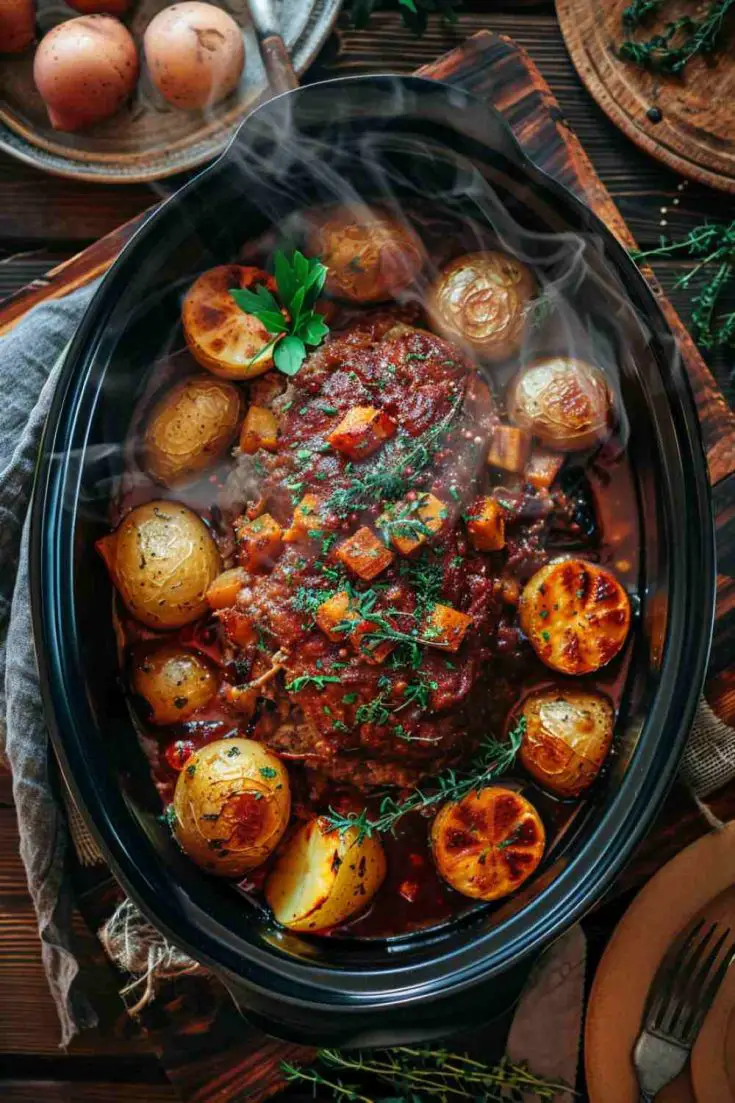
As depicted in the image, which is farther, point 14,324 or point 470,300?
point 14,324

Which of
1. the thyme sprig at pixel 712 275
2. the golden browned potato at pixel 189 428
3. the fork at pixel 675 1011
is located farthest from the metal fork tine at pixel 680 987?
the golden browned potato at pixel 189 428

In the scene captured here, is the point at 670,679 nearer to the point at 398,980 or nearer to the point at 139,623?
the point at 398,980

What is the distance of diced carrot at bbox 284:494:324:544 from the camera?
6.62 feet

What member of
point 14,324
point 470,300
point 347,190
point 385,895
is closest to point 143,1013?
point 385,895

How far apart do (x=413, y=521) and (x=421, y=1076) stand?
4.39 ft

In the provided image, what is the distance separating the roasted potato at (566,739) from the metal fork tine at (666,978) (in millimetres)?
408

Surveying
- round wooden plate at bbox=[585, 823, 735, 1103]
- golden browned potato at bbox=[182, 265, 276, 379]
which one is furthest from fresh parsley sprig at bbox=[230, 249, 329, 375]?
round wooden plate at bbox=[585, 823, 735, 1103]

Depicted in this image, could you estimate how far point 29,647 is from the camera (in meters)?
2.15

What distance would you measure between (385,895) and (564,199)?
5.20 ft

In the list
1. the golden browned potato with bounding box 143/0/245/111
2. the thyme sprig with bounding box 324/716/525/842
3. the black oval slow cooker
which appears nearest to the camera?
the black oval slow cooker

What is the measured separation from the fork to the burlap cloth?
0.59 ft

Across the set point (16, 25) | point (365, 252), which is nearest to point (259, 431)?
point (365, 252)

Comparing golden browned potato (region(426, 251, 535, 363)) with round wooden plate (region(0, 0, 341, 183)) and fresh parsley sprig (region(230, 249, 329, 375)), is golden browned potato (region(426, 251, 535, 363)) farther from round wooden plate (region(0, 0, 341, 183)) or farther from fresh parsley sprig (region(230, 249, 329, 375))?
round wooden plate (region(0, 0, 341, 183))

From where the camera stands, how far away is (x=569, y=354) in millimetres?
2188
